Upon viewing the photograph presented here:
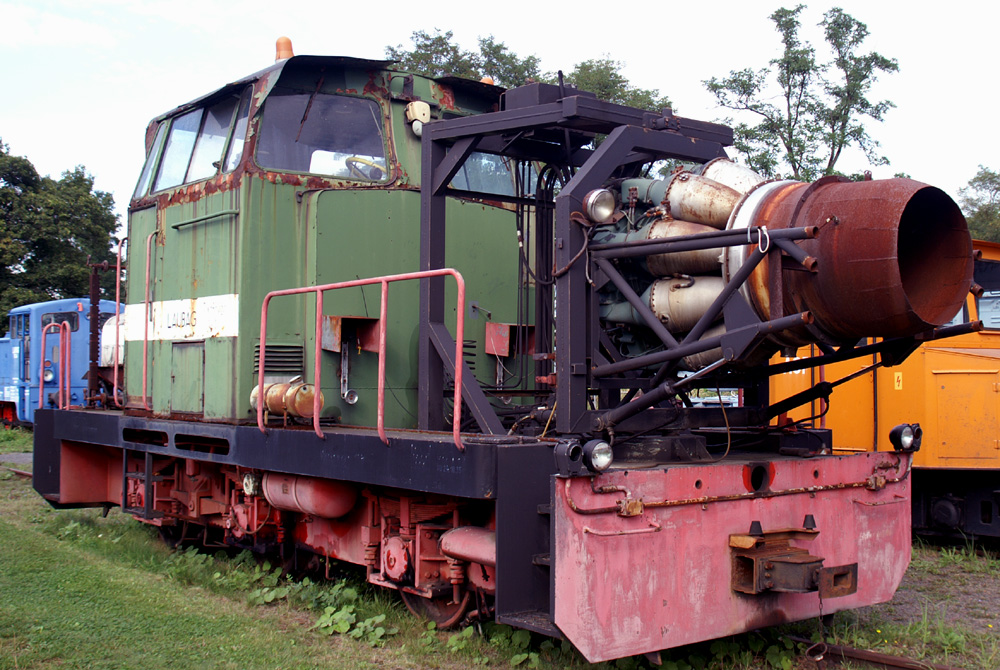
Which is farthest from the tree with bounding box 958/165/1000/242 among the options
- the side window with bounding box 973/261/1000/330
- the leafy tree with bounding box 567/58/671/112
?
the side window with bounding box 973/261/1000/330

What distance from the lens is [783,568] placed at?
13.8 ft

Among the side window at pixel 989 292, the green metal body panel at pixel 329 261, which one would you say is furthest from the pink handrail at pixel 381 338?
the side window at pixel 989 292

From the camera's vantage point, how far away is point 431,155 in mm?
5270

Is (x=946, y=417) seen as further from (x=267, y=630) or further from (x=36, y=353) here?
(x=36, y=353)

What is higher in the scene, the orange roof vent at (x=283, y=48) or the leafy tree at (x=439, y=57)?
the leafy tree at (x=439, y=57)

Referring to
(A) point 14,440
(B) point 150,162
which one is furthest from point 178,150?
(A) point 14,440

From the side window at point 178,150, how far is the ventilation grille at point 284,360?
2.01 metres

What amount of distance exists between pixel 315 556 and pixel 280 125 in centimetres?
297

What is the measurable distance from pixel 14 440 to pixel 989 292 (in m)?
18.7

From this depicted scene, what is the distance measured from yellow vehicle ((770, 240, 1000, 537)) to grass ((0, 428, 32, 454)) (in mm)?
15168

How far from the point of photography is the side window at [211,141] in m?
6.53

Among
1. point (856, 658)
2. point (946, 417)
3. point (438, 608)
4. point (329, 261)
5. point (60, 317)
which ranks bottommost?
point (856, 658)

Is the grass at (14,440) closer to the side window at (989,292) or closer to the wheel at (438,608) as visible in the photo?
the wheel at (438,608)

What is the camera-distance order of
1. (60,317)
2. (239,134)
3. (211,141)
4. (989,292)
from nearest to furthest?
(239,134) → (211,141) → (989,292) → (60,317)
